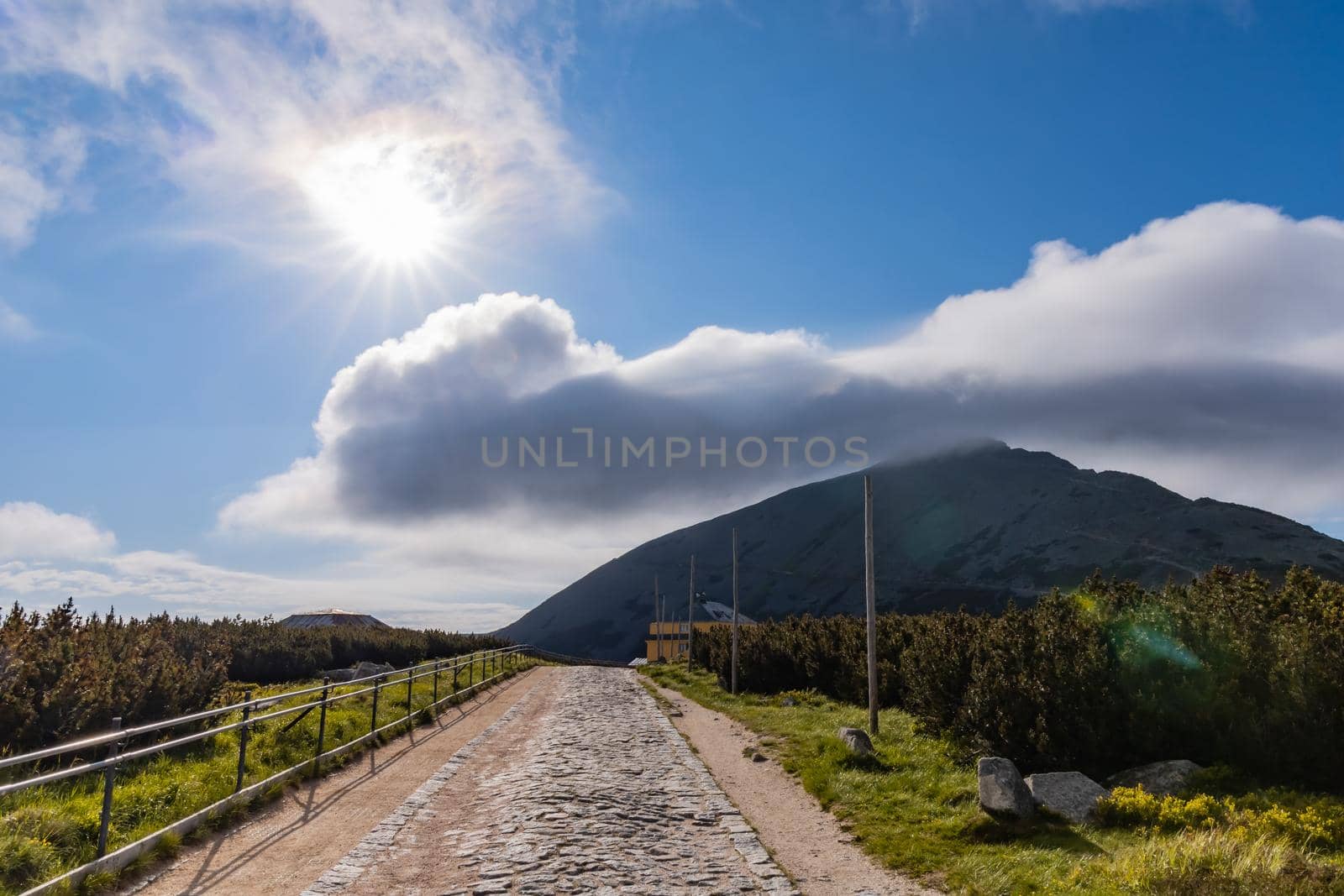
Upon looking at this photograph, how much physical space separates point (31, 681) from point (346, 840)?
865cm

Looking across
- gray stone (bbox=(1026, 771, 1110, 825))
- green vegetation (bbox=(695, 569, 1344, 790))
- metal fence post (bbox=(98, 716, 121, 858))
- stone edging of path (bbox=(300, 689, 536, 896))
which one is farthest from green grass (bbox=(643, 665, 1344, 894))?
metal fence post (bbox=(98, 716, 121, 858))

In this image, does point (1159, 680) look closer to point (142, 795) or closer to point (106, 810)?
point (106, 810)

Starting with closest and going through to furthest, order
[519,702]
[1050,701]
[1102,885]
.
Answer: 1. [1102,885]
2. [1050,701]
3. [519,702]

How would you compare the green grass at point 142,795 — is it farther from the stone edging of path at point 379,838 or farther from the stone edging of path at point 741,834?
the stone edging of path at point 741,834

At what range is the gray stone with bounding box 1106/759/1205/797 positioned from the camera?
38.3 feet

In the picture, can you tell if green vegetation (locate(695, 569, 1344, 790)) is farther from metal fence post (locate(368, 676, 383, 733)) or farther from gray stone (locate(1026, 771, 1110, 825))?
metal fence post (locate(368, 676, 383, 733))

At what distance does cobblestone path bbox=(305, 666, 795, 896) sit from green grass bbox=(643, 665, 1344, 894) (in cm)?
184

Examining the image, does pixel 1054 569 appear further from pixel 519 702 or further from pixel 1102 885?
pixel 1102 885

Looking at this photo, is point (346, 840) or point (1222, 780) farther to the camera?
point (1222, 780)

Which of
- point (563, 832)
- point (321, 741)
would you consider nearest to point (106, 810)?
point (563, 832)

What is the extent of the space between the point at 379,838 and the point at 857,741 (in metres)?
9.40

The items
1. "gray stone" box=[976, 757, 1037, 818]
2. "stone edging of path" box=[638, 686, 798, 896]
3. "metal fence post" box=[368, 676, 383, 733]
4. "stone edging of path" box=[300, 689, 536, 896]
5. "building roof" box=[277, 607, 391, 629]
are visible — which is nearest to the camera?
"stone edging of path" box=[300, 689, 536, 896]

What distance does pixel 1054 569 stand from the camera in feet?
582

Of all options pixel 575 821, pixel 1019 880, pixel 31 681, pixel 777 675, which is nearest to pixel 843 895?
pixel 1019 880
